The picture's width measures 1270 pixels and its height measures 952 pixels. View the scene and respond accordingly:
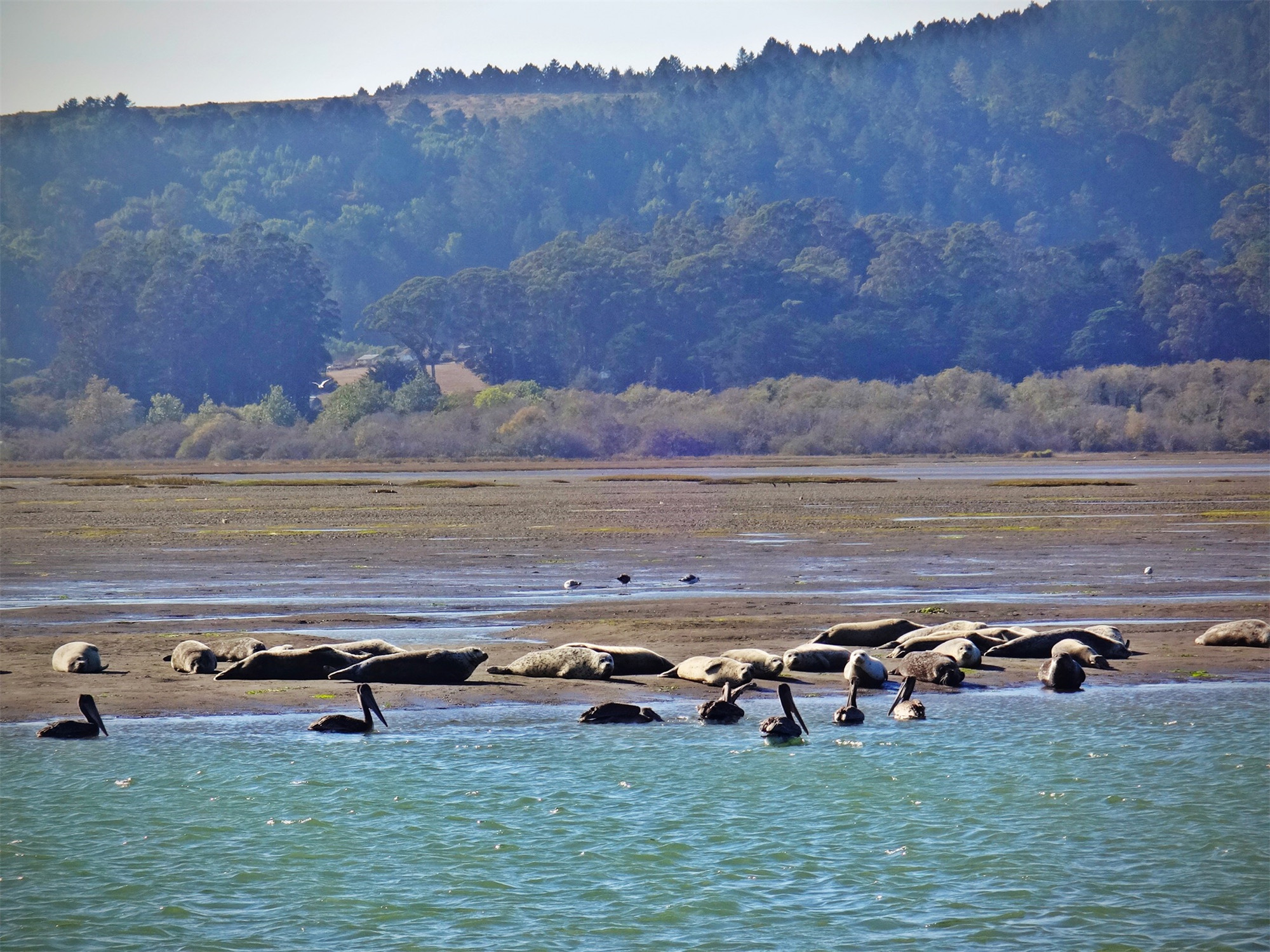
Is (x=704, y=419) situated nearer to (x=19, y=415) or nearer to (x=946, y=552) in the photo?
(x=19, y=415)

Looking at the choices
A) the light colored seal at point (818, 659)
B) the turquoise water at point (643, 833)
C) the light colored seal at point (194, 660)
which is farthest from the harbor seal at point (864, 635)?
the light colored seal at point (194, 660)

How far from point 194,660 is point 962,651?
26.6ft

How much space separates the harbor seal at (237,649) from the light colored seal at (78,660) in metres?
1.24

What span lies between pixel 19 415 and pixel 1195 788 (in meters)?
140

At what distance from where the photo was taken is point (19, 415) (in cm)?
13788

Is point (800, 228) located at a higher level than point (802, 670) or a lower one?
higher

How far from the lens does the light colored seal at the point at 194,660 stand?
1594 cm

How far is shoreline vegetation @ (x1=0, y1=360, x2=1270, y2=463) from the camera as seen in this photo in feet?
385

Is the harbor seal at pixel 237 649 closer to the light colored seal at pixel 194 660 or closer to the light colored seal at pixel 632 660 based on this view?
the light colored seal at pixel 194 660

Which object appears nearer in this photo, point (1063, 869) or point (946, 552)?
point (1063, 869)

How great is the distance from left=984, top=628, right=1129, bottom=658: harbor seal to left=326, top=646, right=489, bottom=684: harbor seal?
5.85 metres

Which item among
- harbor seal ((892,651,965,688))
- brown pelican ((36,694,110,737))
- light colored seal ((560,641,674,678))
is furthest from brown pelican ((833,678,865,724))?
brown pelican ((36,694,110,737))

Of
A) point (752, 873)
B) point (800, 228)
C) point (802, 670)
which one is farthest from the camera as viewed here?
point (800, 228)

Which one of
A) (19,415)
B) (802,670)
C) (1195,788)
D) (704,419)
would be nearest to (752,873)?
(1195,788)
